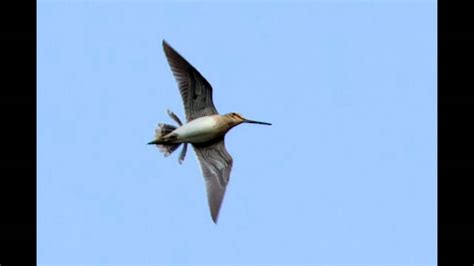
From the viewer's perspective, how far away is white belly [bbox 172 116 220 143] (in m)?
10.7

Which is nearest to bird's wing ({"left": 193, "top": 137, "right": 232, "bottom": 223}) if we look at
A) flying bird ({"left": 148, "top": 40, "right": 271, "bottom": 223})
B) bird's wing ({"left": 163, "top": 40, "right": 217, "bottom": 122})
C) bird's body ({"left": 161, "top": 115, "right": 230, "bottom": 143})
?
flying bird ({"left": 148, "top": 40, "right": 271, "bottom": 223})

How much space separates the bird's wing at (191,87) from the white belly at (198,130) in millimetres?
124

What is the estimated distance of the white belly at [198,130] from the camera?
1066cm

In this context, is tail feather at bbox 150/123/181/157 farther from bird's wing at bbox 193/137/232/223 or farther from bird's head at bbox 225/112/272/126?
bird's head at bbox 225/112/272/126

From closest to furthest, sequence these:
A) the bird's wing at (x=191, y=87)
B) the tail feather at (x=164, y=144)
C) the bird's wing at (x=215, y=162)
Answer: the bird's wing at (x=191, y=87) < the tail feather at (x=164, y=144) < the bird's wing at (x=215, y=162)

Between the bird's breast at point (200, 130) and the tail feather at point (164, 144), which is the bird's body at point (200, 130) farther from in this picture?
the tail feather at point (164, 144)

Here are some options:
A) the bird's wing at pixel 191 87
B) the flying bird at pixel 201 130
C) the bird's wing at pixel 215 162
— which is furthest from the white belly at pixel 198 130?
the bird's wing at pixel 215 162

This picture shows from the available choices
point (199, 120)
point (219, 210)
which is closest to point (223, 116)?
point (199, 120)

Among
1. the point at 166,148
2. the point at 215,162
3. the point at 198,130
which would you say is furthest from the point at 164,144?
the point at 215,162
